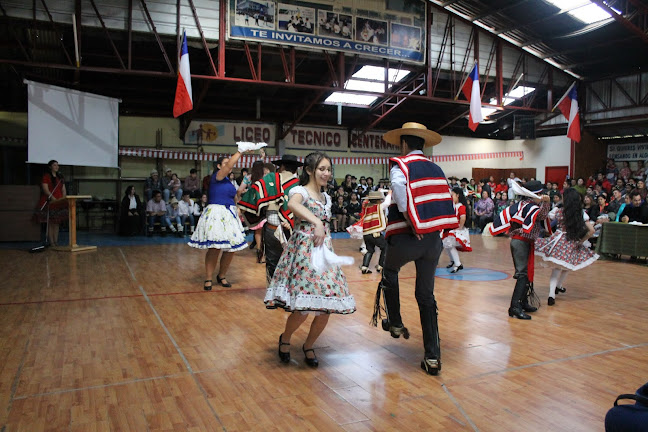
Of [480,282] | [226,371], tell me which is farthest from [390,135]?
[480,282]

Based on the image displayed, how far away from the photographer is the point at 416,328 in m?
4.39

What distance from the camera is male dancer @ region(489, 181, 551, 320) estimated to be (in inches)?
187

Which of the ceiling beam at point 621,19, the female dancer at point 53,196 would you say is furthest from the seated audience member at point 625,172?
the female dancer at point 53,196

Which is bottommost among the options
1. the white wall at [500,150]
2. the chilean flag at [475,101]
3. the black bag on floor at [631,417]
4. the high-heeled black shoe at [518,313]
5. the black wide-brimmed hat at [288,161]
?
the high-heeled black shoe at [518,313]

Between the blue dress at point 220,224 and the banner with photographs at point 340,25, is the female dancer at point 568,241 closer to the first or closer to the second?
the blue dress at point 220,224

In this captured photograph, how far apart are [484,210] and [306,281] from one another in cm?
1341

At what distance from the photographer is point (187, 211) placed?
13125mm

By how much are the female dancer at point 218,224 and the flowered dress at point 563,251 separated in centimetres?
338

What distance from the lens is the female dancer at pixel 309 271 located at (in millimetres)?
3080

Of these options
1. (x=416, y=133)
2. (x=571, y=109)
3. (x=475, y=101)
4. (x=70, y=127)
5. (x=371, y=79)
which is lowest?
(x=416, y=133)

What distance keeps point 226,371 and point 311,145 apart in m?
15.6

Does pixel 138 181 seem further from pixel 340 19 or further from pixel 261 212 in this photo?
pixel 261 212

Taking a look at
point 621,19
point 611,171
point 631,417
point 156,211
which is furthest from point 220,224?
point 611,171

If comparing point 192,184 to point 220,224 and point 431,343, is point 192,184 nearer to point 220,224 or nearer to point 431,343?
point 220,224
